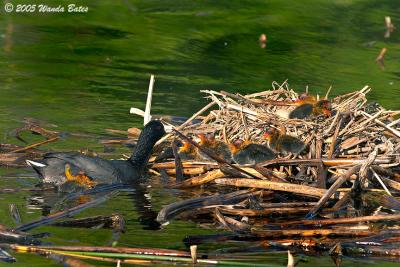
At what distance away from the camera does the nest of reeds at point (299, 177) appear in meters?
7.85

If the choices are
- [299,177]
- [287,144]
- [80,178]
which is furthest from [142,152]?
[299,177]

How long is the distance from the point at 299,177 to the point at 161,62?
7644 millimetres

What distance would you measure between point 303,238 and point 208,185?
1861mm

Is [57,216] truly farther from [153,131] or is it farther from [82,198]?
[153,131]

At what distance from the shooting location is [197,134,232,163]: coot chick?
939cm

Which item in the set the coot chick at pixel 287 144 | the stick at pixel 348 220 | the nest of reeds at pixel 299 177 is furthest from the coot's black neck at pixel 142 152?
the stick at pixel 348 220

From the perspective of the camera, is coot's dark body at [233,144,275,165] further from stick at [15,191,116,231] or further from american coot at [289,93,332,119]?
stick at [15,191,116,231]

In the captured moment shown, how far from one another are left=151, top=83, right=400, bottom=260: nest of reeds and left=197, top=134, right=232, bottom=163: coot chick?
0.34 feet

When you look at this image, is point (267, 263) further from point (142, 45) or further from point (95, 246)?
point (142, 45)

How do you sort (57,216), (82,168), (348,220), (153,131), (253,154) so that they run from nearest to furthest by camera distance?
(57,216) → (348,220) → (82,168) → (253,154) → (153,131)

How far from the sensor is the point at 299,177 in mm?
9078

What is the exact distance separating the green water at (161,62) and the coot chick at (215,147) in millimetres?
584

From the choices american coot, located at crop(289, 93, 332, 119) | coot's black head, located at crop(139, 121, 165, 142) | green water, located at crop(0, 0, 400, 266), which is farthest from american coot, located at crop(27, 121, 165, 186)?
american coot, located at crop(289, 93, 332, 119)

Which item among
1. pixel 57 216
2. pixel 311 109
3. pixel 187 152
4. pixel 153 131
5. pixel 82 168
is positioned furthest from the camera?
pixel 153 131
